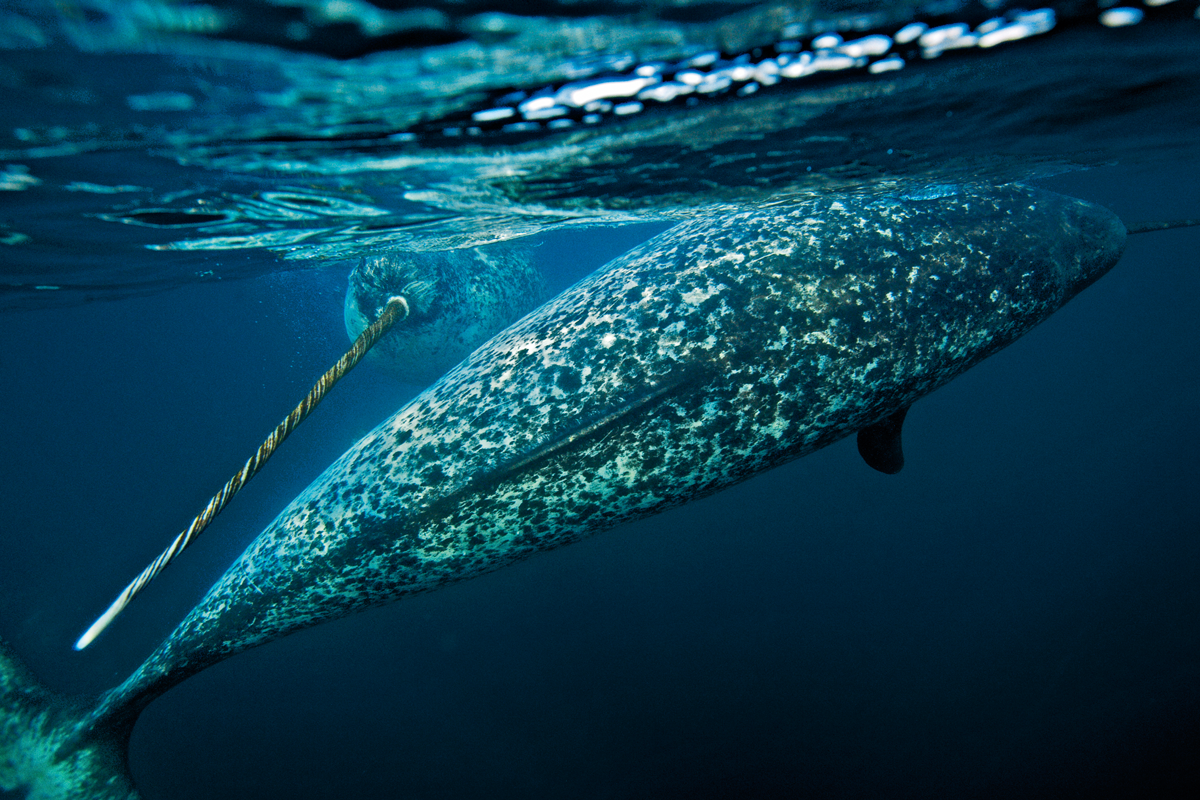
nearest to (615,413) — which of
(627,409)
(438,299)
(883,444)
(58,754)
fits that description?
(627,409)

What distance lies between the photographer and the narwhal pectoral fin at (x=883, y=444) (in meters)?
4.24

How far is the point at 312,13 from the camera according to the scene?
238 centimetres

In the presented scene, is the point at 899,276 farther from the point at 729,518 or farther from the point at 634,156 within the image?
the point at 729,518

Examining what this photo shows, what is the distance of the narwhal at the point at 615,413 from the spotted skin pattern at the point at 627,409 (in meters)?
0.01

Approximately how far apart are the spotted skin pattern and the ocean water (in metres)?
1.80

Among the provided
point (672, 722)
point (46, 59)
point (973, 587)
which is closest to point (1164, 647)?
point (973, 587)

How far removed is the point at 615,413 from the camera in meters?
2.71

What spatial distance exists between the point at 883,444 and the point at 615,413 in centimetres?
301

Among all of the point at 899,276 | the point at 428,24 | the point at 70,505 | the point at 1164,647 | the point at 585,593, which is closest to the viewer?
the point at 428,24

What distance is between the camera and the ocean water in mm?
3891

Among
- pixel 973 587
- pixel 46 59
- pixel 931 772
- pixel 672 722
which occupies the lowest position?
pixel 973 587

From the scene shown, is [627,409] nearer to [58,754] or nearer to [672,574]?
[58,754]

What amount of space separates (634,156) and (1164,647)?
485 inches

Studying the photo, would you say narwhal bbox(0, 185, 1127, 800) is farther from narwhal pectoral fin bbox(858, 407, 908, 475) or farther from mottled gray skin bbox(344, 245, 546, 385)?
mottled gray skin bbox(344, 245, 546, 385)
